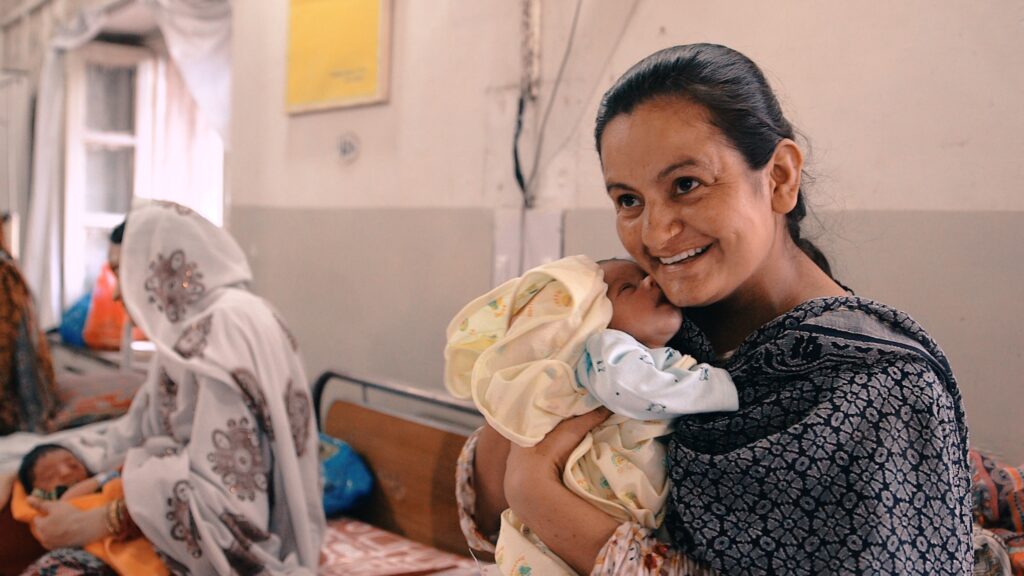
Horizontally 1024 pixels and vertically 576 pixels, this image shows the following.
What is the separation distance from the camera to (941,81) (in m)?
2.10

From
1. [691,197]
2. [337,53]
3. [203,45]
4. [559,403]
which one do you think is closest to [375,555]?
[559,403]

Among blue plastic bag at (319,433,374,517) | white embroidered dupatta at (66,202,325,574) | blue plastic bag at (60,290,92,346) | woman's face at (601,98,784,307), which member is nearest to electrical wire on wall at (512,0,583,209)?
white embroidered dupatta at (66,202,325,574)

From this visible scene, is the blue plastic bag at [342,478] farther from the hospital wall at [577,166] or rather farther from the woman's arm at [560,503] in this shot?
the woman's arm at [560,503]

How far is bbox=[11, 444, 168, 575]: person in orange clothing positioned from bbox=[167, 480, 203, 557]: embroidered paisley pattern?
0.50 ft

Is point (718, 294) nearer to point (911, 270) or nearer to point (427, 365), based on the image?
point (911, 270)

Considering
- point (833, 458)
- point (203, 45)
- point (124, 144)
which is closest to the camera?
point (833, 458)

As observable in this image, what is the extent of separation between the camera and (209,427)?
2.36 meters

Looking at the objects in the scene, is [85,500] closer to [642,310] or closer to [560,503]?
[560,503]

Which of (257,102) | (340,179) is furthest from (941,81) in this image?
(257,102)

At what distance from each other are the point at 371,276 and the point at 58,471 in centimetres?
149

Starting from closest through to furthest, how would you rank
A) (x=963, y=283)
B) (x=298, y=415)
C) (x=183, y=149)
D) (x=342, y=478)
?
(x=963, y=283) → (x=298, y=415) → (x=342, y=478) → (x=183, y=149)

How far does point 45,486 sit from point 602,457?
2181 mm

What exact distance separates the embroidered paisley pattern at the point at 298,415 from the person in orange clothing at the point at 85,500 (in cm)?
48

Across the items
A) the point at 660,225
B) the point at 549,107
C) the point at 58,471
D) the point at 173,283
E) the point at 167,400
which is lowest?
the point at 58,471
